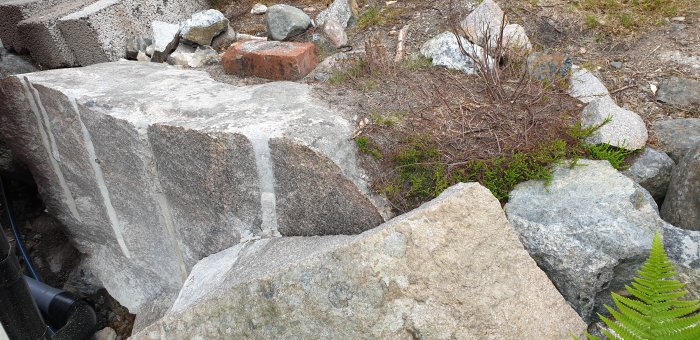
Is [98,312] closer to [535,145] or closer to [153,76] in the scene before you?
[153,76]

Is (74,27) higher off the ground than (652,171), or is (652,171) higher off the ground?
(74,27)

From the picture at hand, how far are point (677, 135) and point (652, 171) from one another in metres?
0.30

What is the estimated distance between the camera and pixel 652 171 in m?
2.17

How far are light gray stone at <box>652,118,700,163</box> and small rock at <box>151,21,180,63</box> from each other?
256 cm

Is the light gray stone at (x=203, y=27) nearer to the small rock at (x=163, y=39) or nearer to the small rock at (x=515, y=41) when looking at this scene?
the small rock at (x=163, y=39)

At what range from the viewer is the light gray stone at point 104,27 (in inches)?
123

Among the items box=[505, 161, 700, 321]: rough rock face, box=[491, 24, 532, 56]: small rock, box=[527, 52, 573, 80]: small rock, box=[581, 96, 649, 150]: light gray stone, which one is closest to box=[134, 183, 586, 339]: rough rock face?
box=[505, 161, 700, 321]: rough rock face

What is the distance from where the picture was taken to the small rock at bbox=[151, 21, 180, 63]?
326 cm

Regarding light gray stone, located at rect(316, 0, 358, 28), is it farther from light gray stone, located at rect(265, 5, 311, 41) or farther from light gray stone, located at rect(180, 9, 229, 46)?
light gray stone, located at rect(180, 9, 229, 46)

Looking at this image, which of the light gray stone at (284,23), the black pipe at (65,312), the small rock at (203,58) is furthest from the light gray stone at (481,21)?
the black pipe at (65,312)

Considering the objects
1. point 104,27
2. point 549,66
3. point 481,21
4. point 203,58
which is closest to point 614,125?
point 549,66

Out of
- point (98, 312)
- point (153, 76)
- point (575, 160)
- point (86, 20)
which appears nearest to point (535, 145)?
point (575, 160)

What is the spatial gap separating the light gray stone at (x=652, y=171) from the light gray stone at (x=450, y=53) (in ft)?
2.74

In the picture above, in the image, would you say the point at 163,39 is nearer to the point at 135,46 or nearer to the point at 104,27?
the point at 135,46
